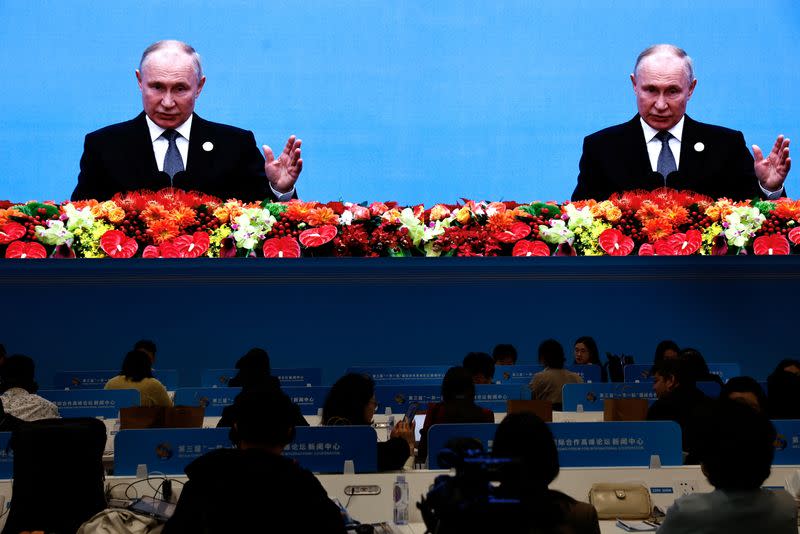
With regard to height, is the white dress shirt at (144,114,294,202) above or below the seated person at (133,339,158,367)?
above

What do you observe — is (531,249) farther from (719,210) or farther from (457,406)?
(457,406)

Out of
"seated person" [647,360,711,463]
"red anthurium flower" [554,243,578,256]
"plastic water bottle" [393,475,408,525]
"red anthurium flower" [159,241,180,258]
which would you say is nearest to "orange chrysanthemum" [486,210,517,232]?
"red anthurium flower" [554,243,578,256]

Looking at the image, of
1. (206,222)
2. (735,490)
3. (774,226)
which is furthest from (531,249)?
(735,490)

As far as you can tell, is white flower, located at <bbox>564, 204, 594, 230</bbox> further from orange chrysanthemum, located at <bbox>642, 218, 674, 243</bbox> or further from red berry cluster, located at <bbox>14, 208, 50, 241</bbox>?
red berry cluster, located at <bbox>14, 208, 50, 241</bbox>

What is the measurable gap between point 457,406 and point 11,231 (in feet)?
12.3

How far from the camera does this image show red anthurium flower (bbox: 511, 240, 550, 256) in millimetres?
7418

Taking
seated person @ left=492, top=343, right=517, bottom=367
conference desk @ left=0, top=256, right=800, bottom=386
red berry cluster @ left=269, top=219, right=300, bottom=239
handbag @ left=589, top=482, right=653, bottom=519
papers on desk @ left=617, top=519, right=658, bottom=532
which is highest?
red berry cluster @ left=269, top=219, right=300, bottom=239

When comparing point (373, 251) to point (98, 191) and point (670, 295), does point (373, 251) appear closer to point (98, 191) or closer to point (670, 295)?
point (670, 295)

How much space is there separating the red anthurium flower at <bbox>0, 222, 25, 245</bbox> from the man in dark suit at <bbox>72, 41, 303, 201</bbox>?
70.4 inches

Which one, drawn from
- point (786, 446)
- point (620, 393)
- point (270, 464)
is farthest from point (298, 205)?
point (270, 464)

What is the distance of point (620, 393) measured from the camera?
6.20 meters

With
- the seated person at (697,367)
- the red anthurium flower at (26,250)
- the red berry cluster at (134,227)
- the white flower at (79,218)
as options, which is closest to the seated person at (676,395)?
the seated person at (697,367)

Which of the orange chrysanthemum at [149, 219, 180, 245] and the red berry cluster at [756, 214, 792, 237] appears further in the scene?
the red berry cluster at [756, 214, 792, 237]

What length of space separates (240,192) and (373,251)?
229cm
